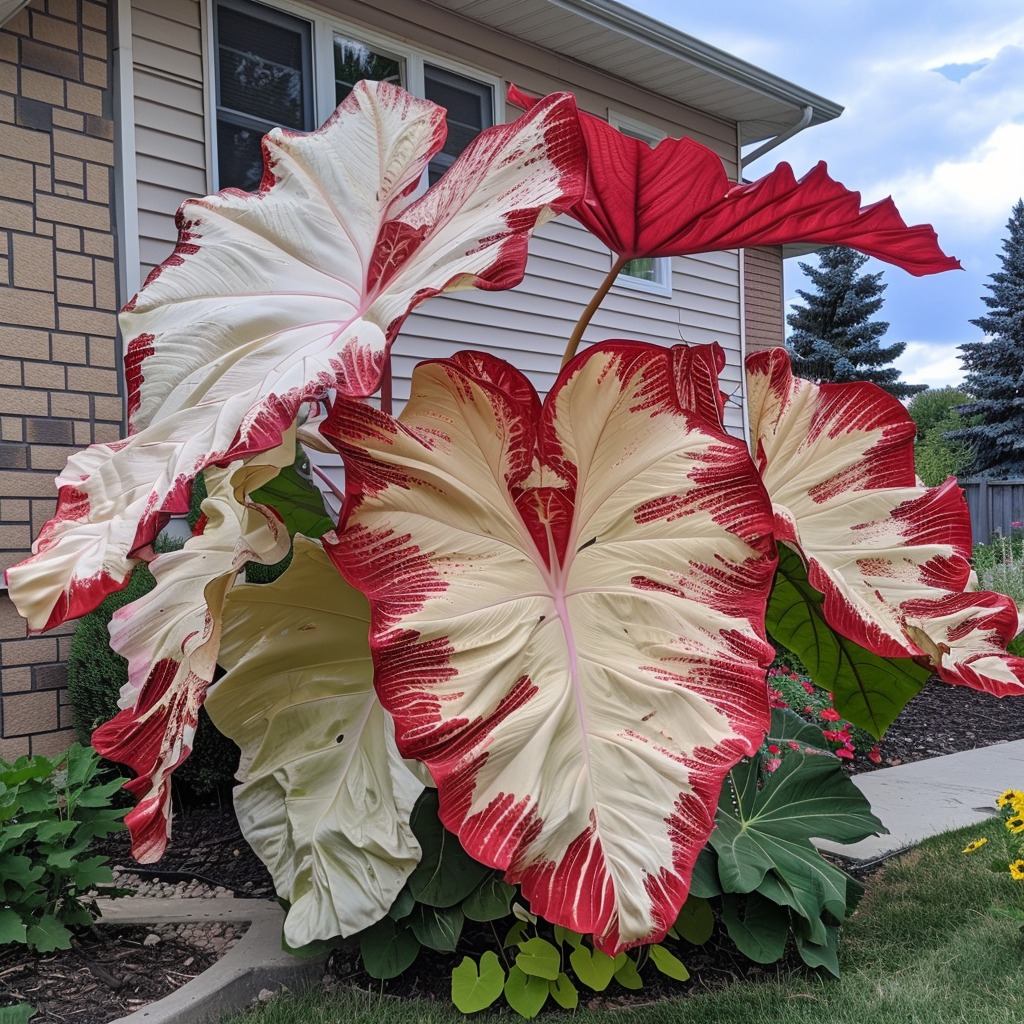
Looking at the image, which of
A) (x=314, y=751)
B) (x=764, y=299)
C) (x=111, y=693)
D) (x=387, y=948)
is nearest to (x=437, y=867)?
(x=387, y=948)

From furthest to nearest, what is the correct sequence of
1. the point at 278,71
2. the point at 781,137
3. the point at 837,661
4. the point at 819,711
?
the point at 781,137
the point at 278,71
the point at 819,711
the point at 837,661

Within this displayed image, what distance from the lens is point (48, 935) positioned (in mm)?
1749

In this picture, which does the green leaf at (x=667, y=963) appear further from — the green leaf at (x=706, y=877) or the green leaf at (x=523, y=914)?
the green leaf at (x=523, y=914)

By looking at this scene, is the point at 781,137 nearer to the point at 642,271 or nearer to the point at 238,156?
the point at 642,271

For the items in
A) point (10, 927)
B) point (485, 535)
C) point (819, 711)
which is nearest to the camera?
point (485, 535)

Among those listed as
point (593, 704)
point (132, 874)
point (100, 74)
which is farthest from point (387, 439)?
point (100, 74)

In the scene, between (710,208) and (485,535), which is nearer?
(485,535)

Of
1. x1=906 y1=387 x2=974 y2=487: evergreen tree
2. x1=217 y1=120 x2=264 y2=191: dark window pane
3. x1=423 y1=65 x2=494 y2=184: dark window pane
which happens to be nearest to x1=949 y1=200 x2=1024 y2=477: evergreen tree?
x1=906 y1=387 x2=974 y2=487: evergreen tree

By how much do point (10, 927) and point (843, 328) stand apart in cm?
2206

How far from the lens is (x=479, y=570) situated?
4.56ft

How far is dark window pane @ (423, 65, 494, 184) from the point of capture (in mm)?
5062

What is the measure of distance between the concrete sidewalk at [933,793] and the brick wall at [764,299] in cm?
604

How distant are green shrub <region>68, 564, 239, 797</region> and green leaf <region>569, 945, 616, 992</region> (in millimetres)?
1714

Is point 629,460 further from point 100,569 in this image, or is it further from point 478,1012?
point 478,1012
